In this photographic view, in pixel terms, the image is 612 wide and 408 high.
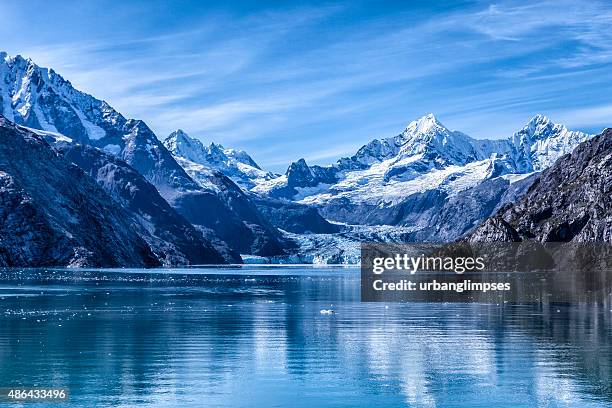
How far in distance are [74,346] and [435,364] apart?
30.9m

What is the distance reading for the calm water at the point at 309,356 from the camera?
5884 cm

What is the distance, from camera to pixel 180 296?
16588 centimetres

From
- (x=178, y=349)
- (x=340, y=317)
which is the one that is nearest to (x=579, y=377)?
(x=178, y=349)

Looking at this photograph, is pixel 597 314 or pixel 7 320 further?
pixel 597 314

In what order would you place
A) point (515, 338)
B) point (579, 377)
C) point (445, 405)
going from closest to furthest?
point (445, 405) → point (579, 377) → point (515, 338)

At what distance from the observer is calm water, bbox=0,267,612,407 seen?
58844 millimetres

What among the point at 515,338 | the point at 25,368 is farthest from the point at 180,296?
the point at 25,368

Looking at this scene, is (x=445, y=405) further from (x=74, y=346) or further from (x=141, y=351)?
(x=74, y=346)

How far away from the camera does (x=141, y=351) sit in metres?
78.6

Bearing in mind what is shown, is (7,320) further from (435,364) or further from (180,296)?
(180,296)

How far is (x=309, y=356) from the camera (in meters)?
76.8

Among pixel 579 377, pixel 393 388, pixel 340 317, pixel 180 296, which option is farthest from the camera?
pixel 180 296

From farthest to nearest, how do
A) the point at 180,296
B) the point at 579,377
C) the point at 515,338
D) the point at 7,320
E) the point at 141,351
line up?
the point at 180,296, the point at 7,320, the point at 515,338, the point at 141,351, the point at 579,377

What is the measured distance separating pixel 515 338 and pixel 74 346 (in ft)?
134
